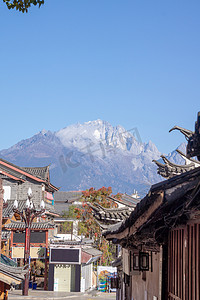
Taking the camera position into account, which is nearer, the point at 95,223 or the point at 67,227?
the point at 95,223

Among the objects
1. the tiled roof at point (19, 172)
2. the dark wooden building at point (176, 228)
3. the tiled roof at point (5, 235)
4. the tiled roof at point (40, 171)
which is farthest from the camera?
the tiled roof at point (40, 171)

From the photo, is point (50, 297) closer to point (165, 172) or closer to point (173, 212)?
point (165, 172)

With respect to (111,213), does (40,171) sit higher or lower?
higher

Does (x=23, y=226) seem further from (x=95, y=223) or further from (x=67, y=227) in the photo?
(x=67, y=227)

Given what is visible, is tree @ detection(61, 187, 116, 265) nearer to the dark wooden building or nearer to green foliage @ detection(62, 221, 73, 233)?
green foliage @ detection(62, 221, 73, 233)

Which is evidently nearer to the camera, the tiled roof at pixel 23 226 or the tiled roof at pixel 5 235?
the tiled roof at pixel 5 235

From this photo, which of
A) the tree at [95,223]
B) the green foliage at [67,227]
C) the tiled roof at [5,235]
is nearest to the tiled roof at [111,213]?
the tiled roof at [5,235]

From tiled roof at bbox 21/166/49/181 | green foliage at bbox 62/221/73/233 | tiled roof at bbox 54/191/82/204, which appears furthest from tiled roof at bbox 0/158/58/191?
tiled roof at bbox 54/191/82/204

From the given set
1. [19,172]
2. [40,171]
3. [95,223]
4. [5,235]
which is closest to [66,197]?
[40,171]

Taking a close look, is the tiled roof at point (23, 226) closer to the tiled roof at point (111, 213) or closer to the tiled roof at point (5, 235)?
the tiled roof at point (5, 235)

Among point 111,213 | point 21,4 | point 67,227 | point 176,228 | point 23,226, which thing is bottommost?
point 67,227

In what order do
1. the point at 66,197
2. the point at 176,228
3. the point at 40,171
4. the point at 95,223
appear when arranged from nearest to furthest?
the point at 176,228 < the point at 95,223 < the point at 40,171 < the point at 66,197

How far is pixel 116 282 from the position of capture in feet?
78.0

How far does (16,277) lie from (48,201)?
44451 millimetres
